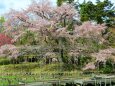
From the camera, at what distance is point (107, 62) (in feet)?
97.8

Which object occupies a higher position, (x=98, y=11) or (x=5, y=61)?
(x=98, y=11)

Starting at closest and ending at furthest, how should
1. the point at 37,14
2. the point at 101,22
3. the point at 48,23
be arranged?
1. the point at 48,23
2. the point at 37,14
3. the point at 101,22

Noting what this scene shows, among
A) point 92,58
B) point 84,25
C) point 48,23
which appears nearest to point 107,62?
point 92,58

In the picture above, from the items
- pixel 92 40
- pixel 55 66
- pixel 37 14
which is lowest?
pixel 55 66

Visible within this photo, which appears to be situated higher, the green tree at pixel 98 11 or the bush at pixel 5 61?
the green tree at pixel 98 11

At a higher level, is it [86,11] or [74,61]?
[86,11]

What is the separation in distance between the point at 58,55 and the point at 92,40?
10.6 ft

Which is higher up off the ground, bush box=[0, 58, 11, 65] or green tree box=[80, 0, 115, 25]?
green tree box=[80, 0, 115, 25]

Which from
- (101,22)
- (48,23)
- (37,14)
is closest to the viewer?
(48,23)

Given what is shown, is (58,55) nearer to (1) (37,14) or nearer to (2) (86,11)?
(1) (37,14)

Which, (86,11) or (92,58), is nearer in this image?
(92,58)

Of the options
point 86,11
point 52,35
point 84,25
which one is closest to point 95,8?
point 86,11

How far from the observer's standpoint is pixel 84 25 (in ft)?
94.5

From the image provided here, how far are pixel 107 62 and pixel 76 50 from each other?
10.4ft
